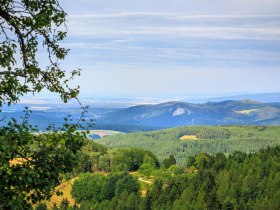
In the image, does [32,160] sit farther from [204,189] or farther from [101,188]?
[101,188]

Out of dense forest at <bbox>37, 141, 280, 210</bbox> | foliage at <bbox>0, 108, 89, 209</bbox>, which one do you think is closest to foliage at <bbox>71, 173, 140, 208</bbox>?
dense forest at <bbox>37, 141, 280, 210</bbox>

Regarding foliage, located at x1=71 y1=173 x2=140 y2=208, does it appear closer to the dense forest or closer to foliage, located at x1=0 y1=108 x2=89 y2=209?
the dense forest

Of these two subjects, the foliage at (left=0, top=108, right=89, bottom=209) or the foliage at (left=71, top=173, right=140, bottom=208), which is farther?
the foliage at (left=71, top=173, right=140, bottom=208)

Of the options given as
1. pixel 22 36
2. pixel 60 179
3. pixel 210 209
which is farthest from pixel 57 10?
pixel 210 209

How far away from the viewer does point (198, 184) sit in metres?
134

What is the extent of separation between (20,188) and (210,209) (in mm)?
103427

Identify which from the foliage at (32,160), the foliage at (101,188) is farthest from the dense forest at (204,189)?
the foliage at (32,160)

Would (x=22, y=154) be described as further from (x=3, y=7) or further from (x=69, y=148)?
(x=3, y=7)

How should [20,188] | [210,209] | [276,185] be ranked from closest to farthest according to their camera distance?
[20,188] → [210,209] → [276,185]

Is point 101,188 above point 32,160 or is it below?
below

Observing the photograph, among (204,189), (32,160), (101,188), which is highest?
(32,160)

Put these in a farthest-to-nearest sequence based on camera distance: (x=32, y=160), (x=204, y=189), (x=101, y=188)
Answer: (x=101, y=188), (x=204, y=189), (x=32, y=160)

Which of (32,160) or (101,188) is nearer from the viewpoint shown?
(32,160)

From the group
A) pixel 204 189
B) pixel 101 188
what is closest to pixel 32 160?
pixel 204 189
